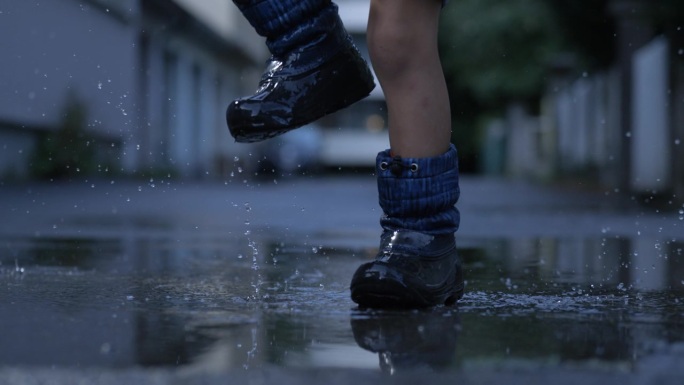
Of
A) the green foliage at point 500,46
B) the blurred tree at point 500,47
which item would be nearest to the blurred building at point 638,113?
the blurred tree at point 500,47

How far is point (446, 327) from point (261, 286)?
0.96 meters

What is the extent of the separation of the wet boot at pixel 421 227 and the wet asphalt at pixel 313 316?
8 centimetres

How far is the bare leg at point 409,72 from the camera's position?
2.76 metres

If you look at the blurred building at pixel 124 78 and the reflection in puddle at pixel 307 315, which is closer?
the reflection in puddle at pixel 307 315

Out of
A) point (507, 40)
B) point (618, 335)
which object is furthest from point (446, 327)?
point (507, 40)

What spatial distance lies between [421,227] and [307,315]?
0.41 m

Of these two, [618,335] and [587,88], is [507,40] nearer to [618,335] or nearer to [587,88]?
[587,88]

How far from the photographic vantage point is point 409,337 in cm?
216

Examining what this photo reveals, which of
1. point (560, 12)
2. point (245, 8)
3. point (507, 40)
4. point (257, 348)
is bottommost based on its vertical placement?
point (257, 348)

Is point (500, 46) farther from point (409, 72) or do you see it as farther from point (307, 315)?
point (307, 315)

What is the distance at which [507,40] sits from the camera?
28.3m

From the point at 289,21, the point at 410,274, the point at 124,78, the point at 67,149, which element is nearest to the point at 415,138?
the point at 410,274

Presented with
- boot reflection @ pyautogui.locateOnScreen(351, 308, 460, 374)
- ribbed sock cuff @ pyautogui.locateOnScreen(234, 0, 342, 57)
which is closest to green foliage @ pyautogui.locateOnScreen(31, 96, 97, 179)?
ribbed sock cuff @ pyautogui.locateOnScreen(234, 0, 342, 57)

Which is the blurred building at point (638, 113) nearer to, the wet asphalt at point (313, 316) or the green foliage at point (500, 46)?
the green foliage at point (500, 46)
